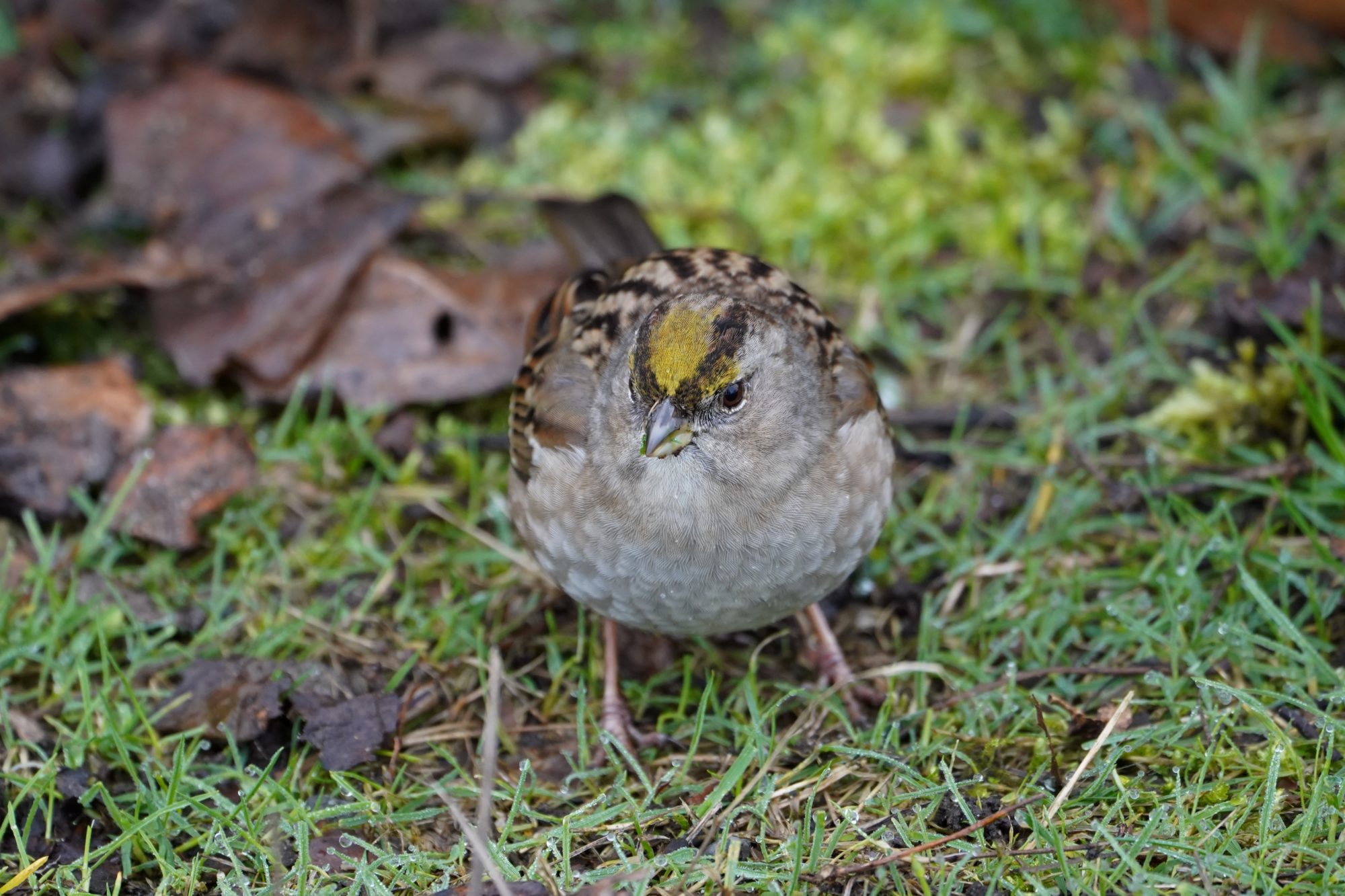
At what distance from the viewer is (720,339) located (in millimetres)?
3656

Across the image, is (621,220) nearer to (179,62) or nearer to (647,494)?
(647,494)

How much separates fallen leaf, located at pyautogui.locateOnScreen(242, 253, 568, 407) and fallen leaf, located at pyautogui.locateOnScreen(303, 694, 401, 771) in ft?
4.69

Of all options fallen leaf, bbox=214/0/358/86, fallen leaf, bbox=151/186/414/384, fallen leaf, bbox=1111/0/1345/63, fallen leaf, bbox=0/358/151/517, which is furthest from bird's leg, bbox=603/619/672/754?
fallen leaf, bbox=1111/0/1345/63

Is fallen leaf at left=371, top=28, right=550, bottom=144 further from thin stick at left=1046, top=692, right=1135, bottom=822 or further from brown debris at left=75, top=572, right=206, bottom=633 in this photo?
thin stick at left=1046, top=692, right=1135, bottom=822

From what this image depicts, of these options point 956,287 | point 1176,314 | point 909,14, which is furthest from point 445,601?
point 909,14

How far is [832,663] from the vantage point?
428cm

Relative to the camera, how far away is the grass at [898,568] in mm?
3549

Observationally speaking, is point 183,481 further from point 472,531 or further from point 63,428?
point 472,531

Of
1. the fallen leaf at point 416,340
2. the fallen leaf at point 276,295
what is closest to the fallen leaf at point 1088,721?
the fallen leaf at point 416,340

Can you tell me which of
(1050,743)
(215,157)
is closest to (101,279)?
(215,157)

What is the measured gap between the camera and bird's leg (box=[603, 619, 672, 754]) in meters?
4.09

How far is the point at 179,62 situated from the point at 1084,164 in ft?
13.1

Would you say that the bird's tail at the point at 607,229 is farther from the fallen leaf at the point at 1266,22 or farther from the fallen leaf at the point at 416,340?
the fallen leaf at the point at 1266,22

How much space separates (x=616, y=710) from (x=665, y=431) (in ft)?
3.28
